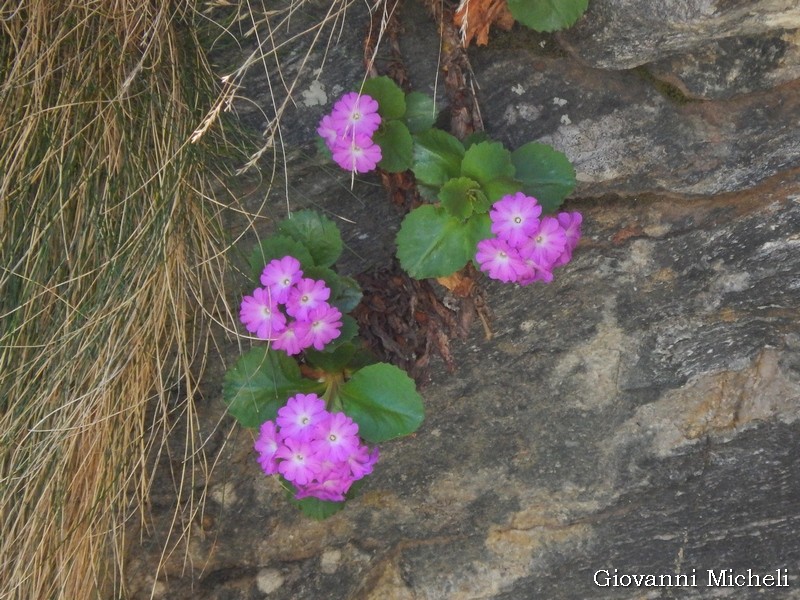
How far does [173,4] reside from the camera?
1.78 m

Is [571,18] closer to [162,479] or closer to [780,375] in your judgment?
[780,375]

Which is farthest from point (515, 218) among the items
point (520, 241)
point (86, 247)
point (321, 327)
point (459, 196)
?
point (86, 247)

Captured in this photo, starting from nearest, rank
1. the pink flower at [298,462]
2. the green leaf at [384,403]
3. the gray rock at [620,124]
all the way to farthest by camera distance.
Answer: the pink flower at [298,462], the green leaf at [384,403], the gray rock at [620,124]

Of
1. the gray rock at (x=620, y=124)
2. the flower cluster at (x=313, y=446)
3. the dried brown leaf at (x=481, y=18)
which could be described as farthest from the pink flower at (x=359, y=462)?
the dried brown leaf at (x=481, y=18)

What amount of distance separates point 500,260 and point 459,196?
0.52 feet

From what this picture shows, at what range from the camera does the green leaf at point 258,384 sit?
1.69 m

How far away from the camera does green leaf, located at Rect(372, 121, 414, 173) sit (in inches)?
67.8

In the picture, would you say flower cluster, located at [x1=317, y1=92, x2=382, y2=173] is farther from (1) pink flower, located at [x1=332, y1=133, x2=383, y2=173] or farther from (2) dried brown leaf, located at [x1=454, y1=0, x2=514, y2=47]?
(2) dried brown leaf, located at [x1=454, y1=0, x2=514, y2=47]

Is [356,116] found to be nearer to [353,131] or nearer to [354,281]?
[353,131]

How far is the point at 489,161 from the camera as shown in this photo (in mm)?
1670

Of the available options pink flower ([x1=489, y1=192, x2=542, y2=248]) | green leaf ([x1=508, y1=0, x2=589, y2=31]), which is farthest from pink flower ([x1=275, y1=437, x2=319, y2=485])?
green leaf ([x1=508, y1=0, x2=589, y2=31])

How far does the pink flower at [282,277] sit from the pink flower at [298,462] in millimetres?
260

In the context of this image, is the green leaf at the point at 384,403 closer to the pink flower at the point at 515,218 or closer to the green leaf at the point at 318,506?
the green leaf at the point at 318,506

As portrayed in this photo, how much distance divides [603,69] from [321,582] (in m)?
1.28
